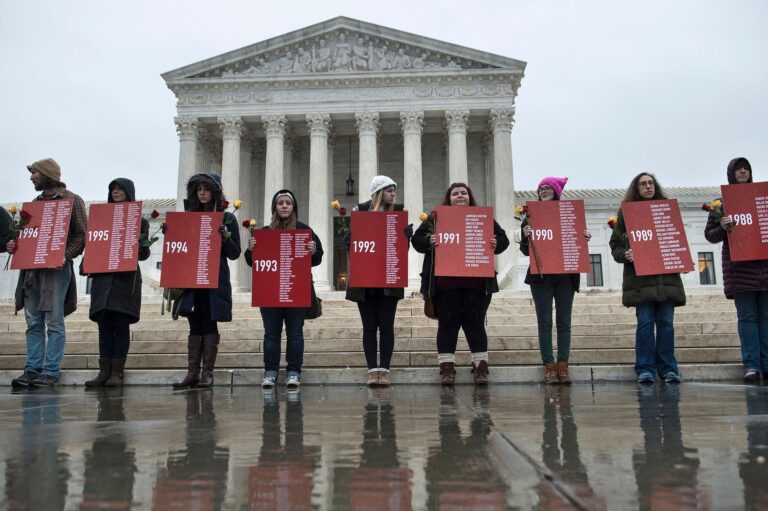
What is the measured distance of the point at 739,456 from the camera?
1.94 meters

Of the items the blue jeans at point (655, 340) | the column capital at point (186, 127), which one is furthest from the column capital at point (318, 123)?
the blue jeans at point (655, 340)

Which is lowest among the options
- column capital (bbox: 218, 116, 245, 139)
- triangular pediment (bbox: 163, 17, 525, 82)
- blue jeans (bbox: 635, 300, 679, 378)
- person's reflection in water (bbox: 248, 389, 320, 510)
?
person's reflection in water (bbox: 248, 389, 320, 510)

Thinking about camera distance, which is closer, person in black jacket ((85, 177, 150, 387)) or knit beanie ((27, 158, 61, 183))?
person in black jacket ((85, 177, 150, 387))

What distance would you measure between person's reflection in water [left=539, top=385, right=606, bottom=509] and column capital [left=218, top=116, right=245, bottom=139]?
27.0 metres

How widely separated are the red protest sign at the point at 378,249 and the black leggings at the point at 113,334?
2531 millimetres

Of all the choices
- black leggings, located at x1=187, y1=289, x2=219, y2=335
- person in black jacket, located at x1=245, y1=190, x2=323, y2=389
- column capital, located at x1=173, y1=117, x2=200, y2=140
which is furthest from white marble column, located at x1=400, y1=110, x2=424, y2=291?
black leggings, located at x1=187, y1=289, x2=219, y2=335

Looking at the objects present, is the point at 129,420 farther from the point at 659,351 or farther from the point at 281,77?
the point at 281,77

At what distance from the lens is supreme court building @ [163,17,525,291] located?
2783cm

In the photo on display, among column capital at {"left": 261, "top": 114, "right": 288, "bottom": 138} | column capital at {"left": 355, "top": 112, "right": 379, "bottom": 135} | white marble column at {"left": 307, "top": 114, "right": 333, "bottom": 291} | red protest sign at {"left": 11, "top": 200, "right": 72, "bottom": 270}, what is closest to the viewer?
red protest sign at {"left": 11, "top": 200, "right": 72, "bottom": 270}

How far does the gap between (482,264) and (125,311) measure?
3822 mm

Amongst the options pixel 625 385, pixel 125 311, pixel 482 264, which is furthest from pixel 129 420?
pixel 625 385

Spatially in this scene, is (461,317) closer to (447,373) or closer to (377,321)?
(447,373)

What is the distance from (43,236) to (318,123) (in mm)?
22542

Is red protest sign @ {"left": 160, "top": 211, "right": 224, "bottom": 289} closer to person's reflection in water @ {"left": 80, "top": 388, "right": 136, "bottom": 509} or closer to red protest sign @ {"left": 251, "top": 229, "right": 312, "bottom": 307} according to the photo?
red protest sign @ {"left": 251, "top": 229, "right": 312, "bottom": 307}
